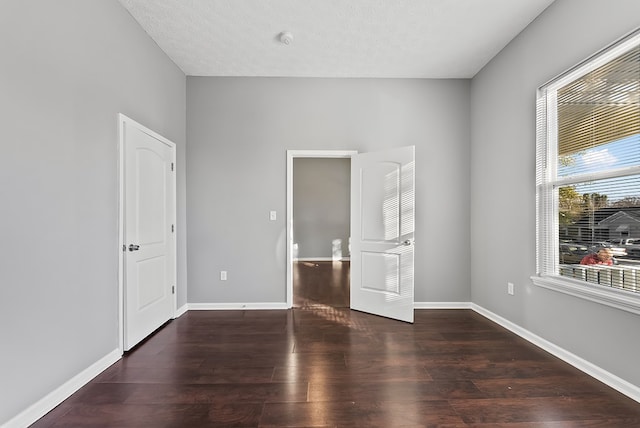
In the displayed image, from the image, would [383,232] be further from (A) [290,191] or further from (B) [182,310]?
(B) [182,310]

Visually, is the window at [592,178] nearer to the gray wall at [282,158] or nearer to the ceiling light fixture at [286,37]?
the gray wall at [282,158]

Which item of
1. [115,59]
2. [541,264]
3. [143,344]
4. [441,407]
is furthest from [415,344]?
[115,59]

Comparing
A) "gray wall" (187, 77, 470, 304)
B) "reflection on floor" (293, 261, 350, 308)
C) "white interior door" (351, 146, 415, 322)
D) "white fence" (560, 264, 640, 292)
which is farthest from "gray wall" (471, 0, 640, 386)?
"reflection on floor" (293, 261, 350, 308)

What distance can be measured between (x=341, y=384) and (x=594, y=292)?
189 centimetres

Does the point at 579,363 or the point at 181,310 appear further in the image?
the point at 181,310

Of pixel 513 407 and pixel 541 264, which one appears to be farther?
pixel 541 264

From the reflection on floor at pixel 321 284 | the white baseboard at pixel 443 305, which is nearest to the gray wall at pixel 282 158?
the white baseboard at pixel 443 305

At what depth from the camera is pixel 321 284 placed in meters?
5.29

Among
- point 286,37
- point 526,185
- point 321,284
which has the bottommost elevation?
point 321,284

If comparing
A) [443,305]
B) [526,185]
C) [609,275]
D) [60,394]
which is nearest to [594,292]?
[609,275]

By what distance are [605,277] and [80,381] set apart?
3.71m

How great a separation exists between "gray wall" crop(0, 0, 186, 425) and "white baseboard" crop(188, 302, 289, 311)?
1.37 m

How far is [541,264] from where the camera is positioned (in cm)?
279

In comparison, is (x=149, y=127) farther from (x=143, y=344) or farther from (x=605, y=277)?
(x=605, y=277)
